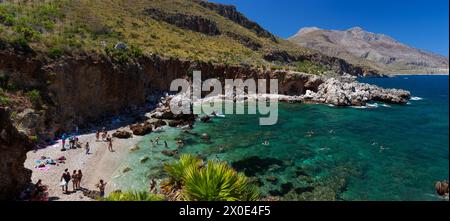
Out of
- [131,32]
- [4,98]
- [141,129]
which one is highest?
[131,32]

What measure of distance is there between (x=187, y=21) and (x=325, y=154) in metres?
78.3

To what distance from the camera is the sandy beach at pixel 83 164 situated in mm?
21172

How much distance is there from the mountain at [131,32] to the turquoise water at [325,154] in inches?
724

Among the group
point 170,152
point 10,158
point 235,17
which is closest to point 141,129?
point 170,152

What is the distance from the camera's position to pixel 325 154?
103 ft

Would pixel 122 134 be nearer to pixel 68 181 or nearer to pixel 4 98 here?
pixel 4 98

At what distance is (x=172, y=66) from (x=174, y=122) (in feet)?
76.6

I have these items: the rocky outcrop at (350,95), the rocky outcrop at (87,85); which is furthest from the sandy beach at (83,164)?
the rocky outcrop at (350,95)

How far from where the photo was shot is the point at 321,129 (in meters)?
42.6

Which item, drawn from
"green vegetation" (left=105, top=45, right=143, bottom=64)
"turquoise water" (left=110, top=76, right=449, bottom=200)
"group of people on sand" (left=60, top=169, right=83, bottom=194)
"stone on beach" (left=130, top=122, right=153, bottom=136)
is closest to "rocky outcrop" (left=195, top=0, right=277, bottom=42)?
"green vegetation" (left=105, top=45, right=143, bottom=64)

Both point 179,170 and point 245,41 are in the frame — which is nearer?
point 179,170

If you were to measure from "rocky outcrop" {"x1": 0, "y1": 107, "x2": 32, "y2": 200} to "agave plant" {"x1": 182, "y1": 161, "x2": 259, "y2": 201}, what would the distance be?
1152 centimetres
